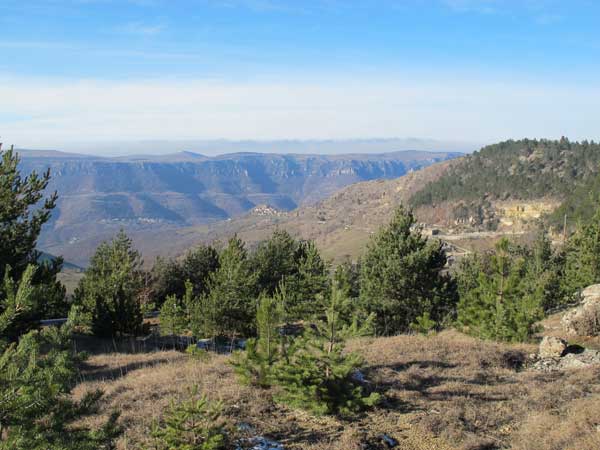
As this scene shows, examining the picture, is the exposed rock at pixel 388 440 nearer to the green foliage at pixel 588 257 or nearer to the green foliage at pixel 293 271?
the green foliage at pixel 293 271

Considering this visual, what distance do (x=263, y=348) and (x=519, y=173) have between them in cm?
16175

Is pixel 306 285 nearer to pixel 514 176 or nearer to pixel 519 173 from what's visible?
pixel 514 176

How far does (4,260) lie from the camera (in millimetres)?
16359

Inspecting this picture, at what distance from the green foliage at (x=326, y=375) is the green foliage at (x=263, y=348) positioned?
13.6 inches

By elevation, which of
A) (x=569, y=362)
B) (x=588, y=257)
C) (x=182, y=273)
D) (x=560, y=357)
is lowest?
(x=182, y=273)

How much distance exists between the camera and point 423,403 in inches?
392

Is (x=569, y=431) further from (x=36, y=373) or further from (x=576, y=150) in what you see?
(x=576, y=150)

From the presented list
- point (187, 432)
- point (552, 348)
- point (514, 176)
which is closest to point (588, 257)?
point (552, 348)

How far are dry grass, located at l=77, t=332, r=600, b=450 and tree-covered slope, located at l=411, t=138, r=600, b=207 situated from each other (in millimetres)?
128740

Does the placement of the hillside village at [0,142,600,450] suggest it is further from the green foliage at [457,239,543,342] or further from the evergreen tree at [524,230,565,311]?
the evergreen tree at [524,230,565,311]

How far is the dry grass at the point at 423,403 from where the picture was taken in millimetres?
8094

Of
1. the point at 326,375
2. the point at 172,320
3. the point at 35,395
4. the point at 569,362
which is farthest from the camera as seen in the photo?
the point at 172,320

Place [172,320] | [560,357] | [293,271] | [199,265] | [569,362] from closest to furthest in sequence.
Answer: [569,362], [560,357], [172,320], [293,271], [199,265]

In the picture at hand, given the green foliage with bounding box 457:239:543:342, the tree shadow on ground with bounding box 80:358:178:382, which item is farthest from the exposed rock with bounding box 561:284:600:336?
the tree shadow on ground with bounding box 80:358:178:382
